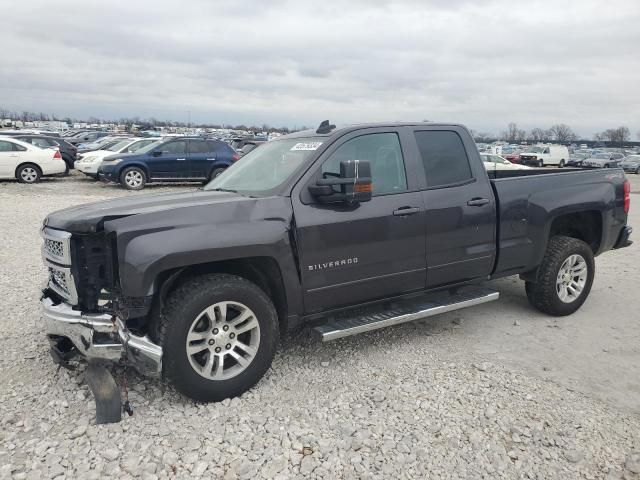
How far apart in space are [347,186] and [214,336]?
4.54 ft

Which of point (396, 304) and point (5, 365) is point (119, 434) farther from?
point (396, 304)

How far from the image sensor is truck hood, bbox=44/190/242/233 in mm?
3322

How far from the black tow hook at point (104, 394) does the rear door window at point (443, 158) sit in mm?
2871

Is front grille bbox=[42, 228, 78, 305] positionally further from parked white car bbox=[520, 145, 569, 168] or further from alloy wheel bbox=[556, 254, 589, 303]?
parked white car bbox=[520, 145, 569, 168]

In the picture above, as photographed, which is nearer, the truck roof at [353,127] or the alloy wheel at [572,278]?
the truck roof at [353,127]

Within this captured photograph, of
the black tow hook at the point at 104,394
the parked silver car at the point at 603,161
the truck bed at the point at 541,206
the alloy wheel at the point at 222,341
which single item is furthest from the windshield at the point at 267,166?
the parked silver car at the point at 603,161

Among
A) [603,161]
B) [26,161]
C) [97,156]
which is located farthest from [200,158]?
[603,161]

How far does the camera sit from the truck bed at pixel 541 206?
4.81m

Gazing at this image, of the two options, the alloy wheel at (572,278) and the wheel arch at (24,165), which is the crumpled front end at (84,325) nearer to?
the alloy wheel at (572,278)

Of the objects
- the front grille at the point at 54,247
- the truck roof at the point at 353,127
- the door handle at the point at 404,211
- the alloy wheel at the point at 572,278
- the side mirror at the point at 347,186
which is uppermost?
the truck roof at the point at 353,127

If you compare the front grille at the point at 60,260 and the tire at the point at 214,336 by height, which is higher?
the front grille at the point at 60,260

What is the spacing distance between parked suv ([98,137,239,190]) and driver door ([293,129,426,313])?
13.3 m

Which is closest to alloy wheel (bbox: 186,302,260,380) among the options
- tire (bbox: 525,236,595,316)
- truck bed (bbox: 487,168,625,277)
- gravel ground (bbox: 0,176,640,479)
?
gravel ground (bbox: 0,176,640,479)

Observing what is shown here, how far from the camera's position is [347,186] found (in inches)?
146
